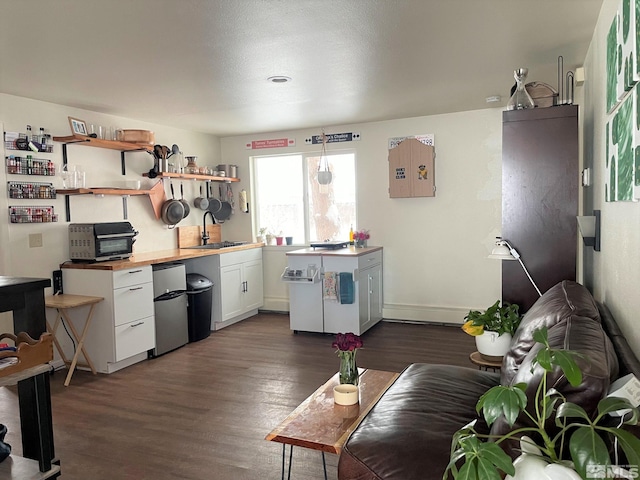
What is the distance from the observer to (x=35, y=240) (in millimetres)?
4102

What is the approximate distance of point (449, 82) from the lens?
3939 mm

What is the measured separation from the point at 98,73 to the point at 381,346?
11.1 feet

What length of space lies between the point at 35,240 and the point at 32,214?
225mm


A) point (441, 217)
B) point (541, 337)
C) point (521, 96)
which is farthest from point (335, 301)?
point (541, 337)

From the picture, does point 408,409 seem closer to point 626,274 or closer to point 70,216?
point 626,274

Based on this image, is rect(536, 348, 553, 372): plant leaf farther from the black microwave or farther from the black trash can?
the black trash can

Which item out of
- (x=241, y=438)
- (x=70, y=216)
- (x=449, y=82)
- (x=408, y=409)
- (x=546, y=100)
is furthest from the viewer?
(x=70, y=216)

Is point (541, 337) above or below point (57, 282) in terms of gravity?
above

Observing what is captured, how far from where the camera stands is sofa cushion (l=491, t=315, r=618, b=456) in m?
1.22

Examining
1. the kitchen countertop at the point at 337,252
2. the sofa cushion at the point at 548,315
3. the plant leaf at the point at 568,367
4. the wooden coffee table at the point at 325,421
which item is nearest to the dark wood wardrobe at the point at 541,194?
the sofa cushion at the point at 548,315

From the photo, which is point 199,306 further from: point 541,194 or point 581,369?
point 581,369

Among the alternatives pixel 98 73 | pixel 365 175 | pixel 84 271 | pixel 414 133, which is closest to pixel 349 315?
pixel 365 175

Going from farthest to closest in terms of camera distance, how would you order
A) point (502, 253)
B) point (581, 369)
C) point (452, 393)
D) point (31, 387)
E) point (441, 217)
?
point (441, 217), point (502, 253), point (452, 393), point (31, 387), point (581, 369)

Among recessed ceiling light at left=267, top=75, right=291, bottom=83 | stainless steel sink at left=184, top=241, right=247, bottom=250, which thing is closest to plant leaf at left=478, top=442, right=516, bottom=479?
recessed ceiling light at left=267, top=75, right=291, bottom=83
